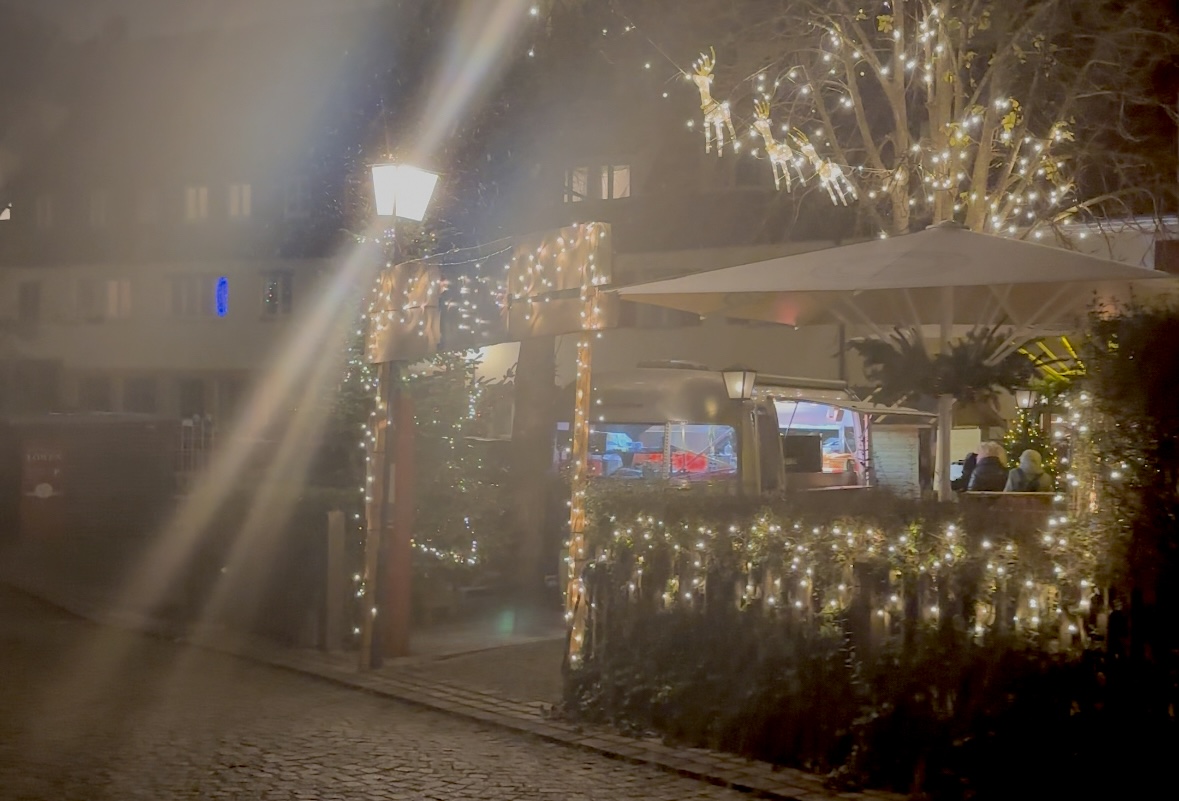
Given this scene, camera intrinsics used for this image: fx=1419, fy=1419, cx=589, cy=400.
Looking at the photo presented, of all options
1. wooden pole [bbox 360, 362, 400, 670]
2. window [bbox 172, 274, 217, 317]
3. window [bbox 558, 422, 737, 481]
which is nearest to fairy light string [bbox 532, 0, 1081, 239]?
window [bbox 558, 422, 737, 481]

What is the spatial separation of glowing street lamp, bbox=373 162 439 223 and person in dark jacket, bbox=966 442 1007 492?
5913 millimetres

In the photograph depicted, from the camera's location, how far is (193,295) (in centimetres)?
3622

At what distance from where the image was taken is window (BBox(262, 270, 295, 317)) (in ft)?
115

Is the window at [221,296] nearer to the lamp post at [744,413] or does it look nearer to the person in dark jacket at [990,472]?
the lamp post at [744,413]

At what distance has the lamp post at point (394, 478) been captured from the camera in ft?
35.2

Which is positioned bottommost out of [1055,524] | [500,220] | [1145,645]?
[1145,645]

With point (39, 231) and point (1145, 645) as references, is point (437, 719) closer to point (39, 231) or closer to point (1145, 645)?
point (1145, 645)

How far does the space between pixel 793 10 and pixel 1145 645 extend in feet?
35.6

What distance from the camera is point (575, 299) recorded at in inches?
366

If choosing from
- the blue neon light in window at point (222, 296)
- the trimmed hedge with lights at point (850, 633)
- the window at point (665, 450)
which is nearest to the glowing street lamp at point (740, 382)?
the window at point (665, 450)

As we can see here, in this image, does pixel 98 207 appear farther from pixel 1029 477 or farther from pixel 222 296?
pixel 1029 477

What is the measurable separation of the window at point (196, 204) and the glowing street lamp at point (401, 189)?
26.8m

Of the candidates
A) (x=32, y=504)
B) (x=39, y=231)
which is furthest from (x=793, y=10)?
(x=39, y=231)

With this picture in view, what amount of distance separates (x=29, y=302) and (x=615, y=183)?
20.6 metres
